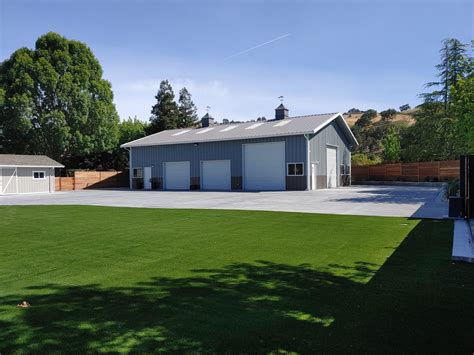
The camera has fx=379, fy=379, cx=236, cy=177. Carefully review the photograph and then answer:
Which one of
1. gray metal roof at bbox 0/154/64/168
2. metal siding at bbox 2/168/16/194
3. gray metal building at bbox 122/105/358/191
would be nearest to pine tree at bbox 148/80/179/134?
gray metal building at bbox 122/105/358/191

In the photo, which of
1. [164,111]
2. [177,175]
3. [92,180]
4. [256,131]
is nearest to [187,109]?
[164,111]

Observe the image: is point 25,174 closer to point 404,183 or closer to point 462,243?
point 404,183

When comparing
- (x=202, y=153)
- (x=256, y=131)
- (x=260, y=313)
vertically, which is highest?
(x=256, y=131)

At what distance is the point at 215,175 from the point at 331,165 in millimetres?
9100

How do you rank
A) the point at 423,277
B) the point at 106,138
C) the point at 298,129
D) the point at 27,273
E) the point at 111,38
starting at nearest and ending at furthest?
the point at 423,277
the point at 27,273
the point at 111,38
the point at 298,129
the point at 106,138

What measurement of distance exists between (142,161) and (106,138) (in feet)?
26.4

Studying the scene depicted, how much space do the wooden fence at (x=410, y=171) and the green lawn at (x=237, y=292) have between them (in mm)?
26608

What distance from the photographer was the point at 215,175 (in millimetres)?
29766

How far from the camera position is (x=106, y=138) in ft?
130

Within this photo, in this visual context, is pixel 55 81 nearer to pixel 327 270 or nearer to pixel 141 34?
pixel 141 34

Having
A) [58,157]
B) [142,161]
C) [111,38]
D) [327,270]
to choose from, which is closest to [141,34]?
[111,38]

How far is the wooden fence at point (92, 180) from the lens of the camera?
34.7 meters

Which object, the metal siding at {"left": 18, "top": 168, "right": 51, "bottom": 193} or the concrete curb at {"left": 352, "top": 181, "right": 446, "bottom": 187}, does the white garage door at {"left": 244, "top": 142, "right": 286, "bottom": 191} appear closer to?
the concrete curb at {"left": 352, "top": 181, "right": 446, "bottom": 187}

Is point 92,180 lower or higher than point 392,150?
lower
